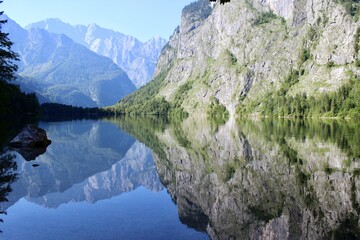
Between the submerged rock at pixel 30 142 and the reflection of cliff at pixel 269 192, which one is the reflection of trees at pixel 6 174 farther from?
the reflection of cliff at pixel 269 192

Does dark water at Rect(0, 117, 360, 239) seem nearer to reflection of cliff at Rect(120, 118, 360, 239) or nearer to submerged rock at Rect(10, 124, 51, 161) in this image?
reflection of cliff at Rect(120, 118, 360, 239)

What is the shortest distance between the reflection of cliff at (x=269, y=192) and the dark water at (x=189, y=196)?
0.07 m

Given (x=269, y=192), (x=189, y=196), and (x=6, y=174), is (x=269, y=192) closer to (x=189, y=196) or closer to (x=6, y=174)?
(x=189, y=196)

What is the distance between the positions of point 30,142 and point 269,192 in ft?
152

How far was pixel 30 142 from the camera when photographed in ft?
201

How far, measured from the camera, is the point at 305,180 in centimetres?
3531

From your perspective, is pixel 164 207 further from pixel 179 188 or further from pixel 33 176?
pixel 33 176

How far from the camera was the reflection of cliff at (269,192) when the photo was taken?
23.7 metres

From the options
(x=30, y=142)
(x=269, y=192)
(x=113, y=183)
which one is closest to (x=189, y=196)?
(x=269, y=192)

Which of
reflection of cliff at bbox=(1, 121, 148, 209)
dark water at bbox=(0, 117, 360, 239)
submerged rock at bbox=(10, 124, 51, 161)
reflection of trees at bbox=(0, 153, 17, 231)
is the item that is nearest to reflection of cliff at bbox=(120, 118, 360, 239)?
dark water at bbox=(0, 117, 360, 239)

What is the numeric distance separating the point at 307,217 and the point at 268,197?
5.40 m

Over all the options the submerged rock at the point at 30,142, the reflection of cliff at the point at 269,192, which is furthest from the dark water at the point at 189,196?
the submerged rock at the point at 30,142

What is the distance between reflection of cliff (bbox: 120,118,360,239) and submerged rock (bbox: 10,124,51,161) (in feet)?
70.6

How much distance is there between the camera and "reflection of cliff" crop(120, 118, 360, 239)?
23.7 m
